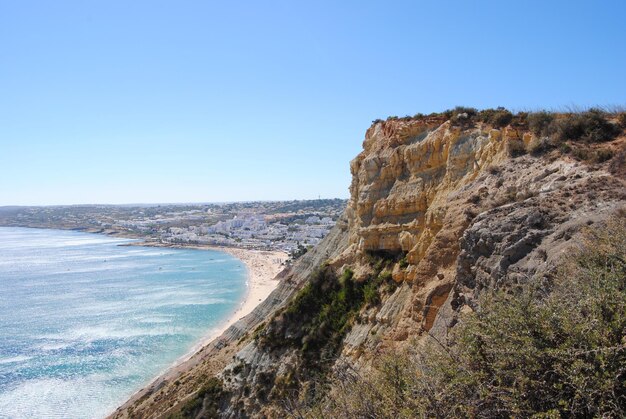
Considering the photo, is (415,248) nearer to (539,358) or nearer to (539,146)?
(539,146)

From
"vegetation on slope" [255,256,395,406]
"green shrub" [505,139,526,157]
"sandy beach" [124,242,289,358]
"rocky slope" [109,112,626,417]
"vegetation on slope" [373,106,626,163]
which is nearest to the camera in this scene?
"rocky slope" [109,112,626,417]

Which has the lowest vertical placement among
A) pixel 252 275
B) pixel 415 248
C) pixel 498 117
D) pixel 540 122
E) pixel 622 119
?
pixel 252 275

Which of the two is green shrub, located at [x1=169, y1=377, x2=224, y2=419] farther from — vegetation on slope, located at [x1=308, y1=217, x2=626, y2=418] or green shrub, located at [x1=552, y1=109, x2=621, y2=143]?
green shrub, located at [x1=552, y1=109, x2=621, y2=143]

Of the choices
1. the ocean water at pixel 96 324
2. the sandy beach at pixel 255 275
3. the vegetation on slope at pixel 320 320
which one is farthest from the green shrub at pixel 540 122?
the sandy beach at pixel 255 275

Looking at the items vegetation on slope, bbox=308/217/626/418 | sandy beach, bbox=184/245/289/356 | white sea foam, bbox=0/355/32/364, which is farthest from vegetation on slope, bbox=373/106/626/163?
white sea foam, bbox=0/355/32/364

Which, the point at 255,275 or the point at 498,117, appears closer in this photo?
the point at 498,117

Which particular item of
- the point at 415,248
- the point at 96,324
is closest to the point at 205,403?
the point at 415,248

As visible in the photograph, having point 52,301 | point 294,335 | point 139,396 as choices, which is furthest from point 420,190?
point 52,301
